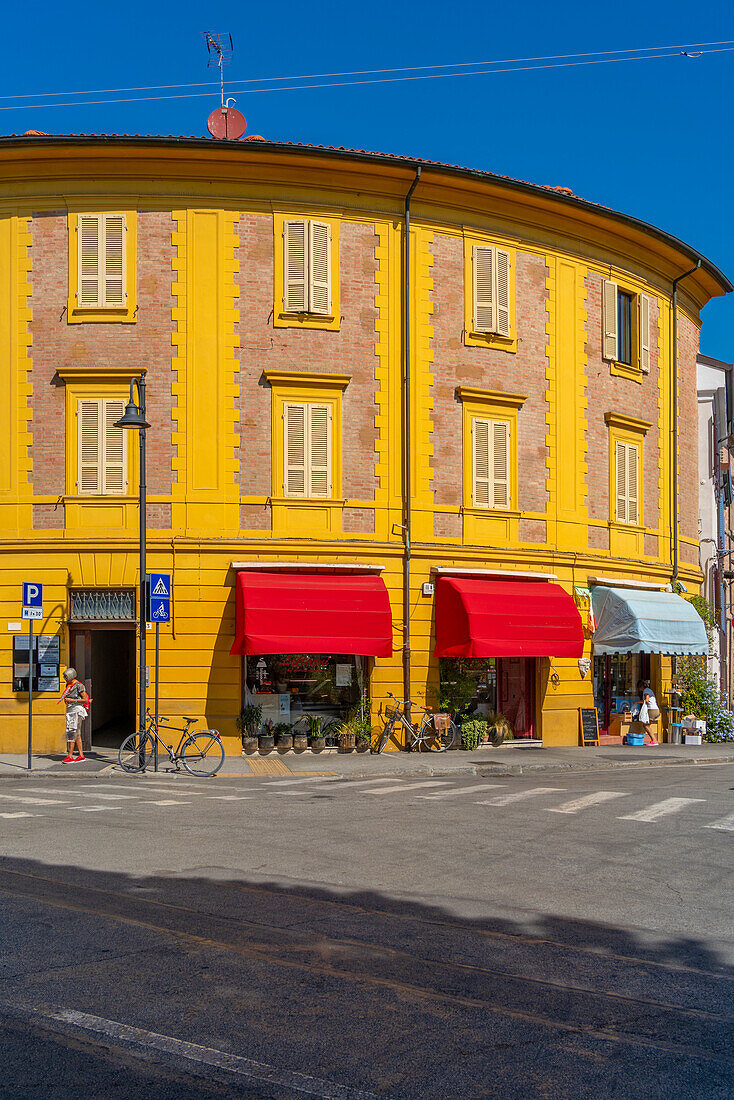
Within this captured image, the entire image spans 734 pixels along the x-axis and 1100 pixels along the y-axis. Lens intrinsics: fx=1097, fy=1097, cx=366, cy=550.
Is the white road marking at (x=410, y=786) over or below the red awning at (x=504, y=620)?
below

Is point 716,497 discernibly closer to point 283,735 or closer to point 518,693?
point 518,693

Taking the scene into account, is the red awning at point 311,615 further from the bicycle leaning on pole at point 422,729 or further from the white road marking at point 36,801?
the white road marking at point 36,801

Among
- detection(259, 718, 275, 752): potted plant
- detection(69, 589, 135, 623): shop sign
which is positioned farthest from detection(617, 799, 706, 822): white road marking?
detection(69, 589, 135, 623): shop sign

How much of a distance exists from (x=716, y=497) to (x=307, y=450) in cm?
1610

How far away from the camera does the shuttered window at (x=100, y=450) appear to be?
21.4m

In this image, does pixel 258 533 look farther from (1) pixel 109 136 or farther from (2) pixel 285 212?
(1) pixel 109 136

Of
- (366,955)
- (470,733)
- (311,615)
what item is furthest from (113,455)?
(366,955)

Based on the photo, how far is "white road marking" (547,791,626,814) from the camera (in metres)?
13.7

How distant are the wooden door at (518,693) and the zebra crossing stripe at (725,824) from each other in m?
10.9

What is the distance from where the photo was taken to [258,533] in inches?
849

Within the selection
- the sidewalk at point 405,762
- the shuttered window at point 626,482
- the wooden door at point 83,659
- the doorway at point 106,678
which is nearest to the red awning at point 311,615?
the sidewalk at point 405,762

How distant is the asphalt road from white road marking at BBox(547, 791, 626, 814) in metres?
0.82

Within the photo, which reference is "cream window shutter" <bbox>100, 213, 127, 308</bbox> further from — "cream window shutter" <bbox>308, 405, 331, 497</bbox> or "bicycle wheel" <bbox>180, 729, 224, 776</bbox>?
"bicycle wheel" <bbox>180, 729, 224, 776</bbox>

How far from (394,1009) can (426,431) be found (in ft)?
58.7
